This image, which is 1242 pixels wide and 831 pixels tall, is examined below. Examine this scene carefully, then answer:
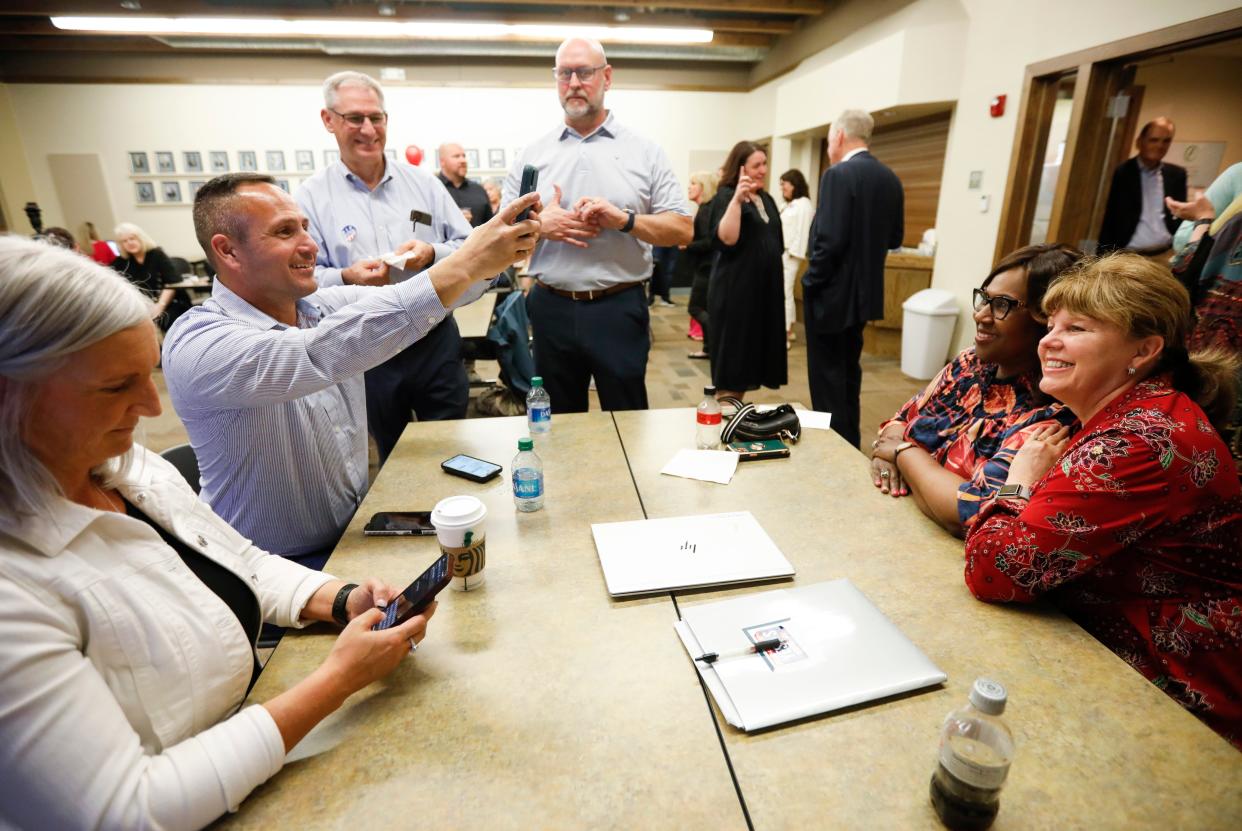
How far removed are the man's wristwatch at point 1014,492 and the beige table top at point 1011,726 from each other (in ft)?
0.52

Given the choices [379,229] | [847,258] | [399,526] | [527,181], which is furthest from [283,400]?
[847,258]

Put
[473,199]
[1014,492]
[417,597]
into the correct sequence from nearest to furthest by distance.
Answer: [417,597], [1014,492], [473,199]

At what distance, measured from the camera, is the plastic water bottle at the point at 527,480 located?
1.38 m

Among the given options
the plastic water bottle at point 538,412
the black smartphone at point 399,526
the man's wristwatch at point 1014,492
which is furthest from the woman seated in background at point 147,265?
the man's wristwatch at point 1014,492

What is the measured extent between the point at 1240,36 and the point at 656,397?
11.7 ft

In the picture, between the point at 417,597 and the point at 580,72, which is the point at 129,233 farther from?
the point at 417,597

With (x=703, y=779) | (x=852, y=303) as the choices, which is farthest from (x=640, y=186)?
(x=703, y=779)

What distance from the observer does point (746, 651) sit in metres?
0.96

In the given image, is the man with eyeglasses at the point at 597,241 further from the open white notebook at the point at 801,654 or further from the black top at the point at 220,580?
the black top at the point at 220,580

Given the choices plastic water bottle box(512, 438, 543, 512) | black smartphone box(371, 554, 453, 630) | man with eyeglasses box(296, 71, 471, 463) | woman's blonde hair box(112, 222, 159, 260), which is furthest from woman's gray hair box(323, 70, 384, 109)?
woman's blonde hair box(112, 222, 159, 260)

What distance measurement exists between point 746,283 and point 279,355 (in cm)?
269

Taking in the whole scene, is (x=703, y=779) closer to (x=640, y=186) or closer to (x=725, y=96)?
(x=640, y=186)

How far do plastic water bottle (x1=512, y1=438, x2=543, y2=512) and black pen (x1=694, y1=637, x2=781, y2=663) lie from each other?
0.60 metres

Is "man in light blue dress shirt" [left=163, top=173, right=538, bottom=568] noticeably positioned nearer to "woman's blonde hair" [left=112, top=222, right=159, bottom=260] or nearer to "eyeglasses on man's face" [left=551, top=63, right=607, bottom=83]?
"eyeglasses on man's face" [left=551, top=63, right=607, bottom=83]
